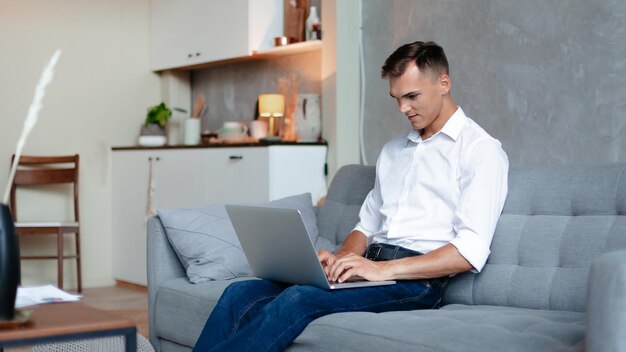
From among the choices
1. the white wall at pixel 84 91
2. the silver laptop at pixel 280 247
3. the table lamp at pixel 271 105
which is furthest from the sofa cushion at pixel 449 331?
the white wall at pixel 84 91

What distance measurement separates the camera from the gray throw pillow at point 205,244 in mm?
3137

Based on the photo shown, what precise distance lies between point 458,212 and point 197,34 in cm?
365

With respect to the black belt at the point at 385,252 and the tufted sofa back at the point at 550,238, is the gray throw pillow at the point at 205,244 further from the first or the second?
the tufted sofa back at the point at 550,238

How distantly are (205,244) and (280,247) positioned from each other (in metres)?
0.77

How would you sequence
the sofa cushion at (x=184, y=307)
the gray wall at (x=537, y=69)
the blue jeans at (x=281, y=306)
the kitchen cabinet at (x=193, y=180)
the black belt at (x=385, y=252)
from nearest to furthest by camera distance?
1. the blue jeans at (x=281, y=306)
2. the black belt at (x=385, y=252)
3. the sofa cushion at (x=184, y=307)
4. the gray wall at (x=537, y=69)
5. the kitchen cabinet at (x=193, y=180)

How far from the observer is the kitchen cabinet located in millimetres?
4871

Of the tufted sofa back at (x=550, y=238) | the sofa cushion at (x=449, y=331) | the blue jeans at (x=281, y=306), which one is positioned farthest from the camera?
the tufted sofa back at (x=550, y=238)

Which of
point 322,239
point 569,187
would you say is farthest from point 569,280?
point 322,239

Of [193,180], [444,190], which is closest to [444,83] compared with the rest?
[444,190]

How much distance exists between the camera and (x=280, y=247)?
2457mm

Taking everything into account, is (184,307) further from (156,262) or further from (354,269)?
(354,269)

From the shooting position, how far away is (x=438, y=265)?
98.0 inches

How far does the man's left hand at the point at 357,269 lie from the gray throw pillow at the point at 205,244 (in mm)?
747

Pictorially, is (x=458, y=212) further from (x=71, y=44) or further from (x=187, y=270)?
(x=71, y=44)
